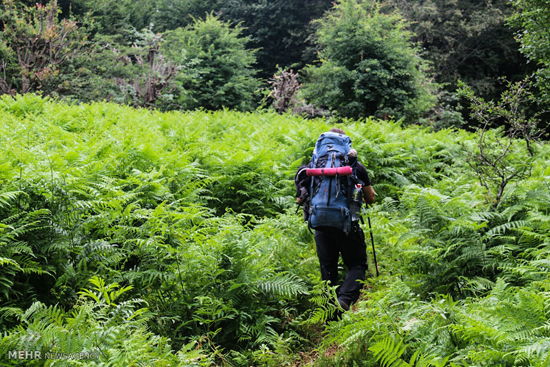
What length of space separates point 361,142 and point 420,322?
592 cm

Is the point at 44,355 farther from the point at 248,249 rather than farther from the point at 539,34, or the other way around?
the point at 539,34

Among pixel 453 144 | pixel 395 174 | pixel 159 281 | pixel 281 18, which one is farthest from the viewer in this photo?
pixel 281 18

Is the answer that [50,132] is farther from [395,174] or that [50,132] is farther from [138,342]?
[395,174]

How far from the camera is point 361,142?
340 inches

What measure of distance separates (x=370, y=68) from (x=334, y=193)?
11193 millimetres

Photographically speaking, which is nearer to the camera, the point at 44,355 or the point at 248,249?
the point at 44,355

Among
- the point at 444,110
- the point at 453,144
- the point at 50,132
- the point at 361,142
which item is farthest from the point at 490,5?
the point at 50,132

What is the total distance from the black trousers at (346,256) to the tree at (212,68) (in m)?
14.5

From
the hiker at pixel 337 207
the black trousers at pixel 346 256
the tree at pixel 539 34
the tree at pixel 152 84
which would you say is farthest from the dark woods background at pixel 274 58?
the black trousers at pixel 346 256

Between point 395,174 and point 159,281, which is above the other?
point 395,174

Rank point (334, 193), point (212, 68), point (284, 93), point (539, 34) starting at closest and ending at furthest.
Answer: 1. point (334, 193)
2. point (539, 34)
3. point (284, 93)
4. point (212, 68)

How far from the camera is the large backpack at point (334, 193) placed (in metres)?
4.07

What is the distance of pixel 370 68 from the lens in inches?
559

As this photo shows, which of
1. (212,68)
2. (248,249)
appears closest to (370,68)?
(212,68)
